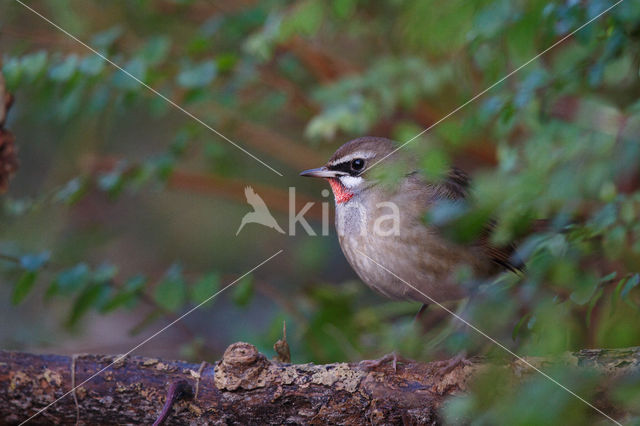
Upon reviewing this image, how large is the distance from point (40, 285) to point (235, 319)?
2.26 m

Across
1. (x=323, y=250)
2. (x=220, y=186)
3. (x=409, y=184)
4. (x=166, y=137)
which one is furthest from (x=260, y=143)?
(x=409, y=184)

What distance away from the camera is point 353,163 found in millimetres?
3910

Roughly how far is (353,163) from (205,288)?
1.08 m

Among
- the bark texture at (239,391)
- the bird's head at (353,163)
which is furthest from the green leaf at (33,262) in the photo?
the bird's head at (353,163)

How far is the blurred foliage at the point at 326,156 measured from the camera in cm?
261

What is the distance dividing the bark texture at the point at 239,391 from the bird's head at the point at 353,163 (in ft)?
4.04

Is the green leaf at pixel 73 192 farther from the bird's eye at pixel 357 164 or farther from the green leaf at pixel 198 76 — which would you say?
the bird's eye at pixel 357 164

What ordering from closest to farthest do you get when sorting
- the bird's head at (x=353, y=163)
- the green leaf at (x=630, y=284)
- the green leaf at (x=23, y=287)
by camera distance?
the green leaf at (x=630, y=284)
the green leaf at (x=23, y=287)
the bird's head at (x=353, y=163)

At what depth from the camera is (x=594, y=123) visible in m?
3.89

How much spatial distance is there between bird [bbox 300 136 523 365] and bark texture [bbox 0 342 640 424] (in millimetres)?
714

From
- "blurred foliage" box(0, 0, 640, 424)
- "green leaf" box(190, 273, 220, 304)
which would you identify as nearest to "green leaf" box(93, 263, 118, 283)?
"blurred foliage" box(0, 0, 640, 424)

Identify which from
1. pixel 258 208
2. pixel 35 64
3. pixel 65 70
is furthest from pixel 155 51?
pixel 258 208

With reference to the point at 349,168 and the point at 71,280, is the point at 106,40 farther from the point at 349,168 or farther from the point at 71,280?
the point at 349,168

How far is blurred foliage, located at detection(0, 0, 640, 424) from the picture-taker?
2609mm
